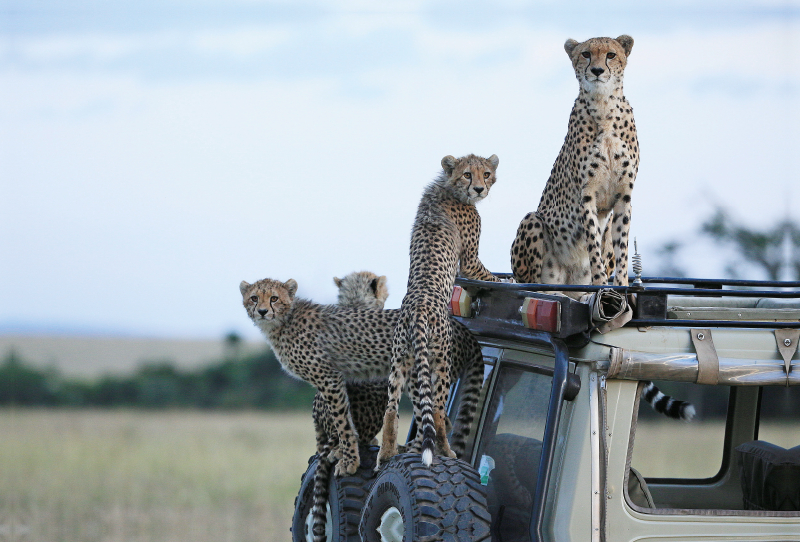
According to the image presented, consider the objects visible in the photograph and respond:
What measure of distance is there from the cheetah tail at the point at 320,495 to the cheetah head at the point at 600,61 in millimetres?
1544

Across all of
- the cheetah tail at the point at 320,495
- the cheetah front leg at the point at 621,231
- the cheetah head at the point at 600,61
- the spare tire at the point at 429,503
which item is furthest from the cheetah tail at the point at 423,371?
the cheetah head at the point at 600,61

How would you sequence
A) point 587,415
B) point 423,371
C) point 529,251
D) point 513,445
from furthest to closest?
point 529,251
point 423,371
point 513,445
point 587,415

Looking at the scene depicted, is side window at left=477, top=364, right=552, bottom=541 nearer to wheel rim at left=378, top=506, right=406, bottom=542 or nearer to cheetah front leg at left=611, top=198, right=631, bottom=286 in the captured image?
wheel rim at left=378, top=506, right=406, bottom=542

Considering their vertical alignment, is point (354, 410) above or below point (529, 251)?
below

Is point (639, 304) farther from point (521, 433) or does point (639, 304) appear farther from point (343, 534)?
point (343, 534)

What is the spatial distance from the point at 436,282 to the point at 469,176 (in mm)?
673

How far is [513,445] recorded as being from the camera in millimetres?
2789

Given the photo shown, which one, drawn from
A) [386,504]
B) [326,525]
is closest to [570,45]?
[386,504]

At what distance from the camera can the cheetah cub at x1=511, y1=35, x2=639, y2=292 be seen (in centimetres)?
333

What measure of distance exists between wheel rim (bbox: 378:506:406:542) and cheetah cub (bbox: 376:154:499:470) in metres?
0.17

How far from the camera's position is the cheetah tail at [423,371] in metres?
2.75

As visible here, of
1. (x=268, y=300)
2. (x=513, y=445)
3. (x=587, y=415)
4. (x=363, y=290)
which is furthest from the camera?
(x=363, y=290)

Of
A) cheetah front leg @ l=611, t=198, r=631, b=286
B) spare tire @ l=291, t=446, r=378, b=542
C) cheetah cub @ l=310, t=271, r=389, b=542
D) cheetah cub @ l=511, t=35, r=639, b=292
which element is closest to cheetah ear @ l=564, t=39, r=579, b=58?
cheetah cub @ l=511, t=35, r=639, b=292

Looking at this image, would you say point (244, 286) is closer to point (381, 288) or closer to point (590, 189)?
point (381, 288)
